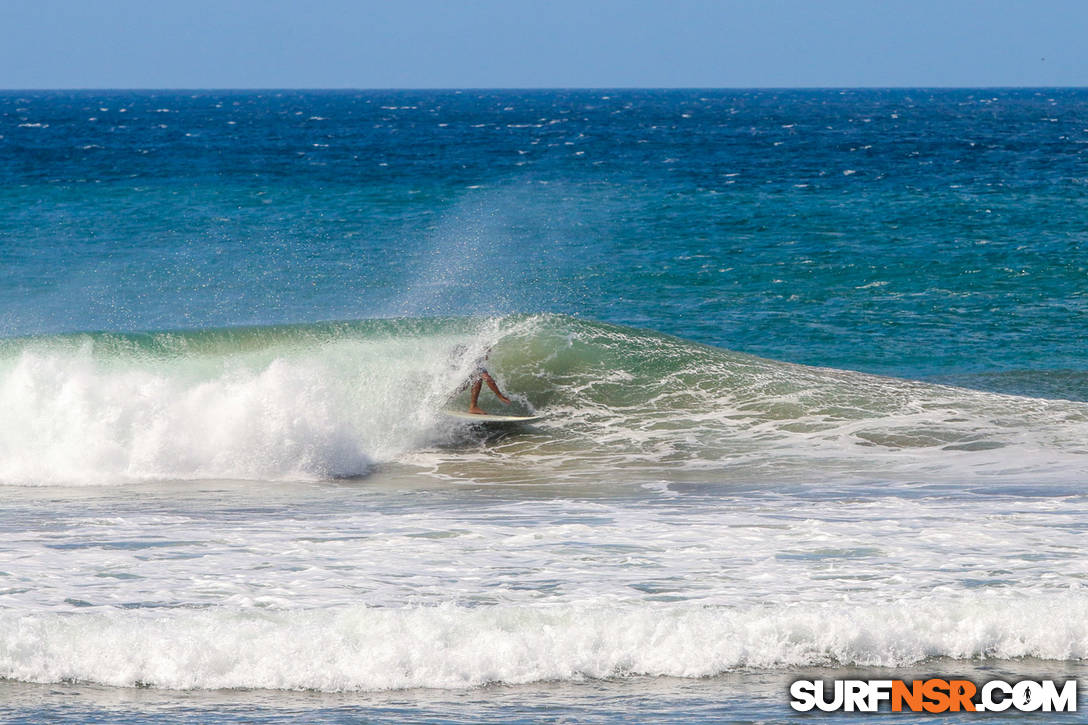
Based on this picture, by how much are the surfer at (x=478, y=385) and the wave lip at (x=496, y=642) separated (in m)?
6.43

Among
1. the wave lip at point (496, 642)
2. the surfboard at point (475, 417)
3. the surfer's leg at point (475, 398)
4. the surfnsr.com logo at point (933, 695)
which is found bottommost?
the surfboard at point (475, 417)

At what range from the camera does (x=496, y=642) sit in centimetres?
590

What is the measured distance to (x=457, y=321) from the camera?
50.0ft

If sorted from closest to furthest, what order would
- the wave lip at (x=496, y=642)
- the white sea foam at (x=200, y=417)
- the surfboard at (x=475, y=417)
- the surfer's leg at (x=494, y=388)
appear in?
1. the wave lip at (x=496, y=642)
2. the white sea foam at (x=200, y=417)
3. the surfboard at (x=475, y=417)
4. the surfer's leg at (x=494, y=388)

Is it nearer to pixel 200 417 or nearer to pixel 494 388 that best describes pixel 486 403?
pixel 494 388

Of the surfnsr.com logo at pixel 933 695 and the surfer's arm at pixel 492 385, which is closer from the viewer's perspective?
the surfnsr.com logo at pixel 933 695

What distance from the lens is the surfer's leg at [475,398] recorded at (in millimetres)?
12623

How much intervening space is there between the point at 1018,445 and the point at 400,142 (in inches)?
2111

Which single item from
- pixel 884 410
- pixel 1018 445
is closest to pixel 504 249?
pixel 884 410

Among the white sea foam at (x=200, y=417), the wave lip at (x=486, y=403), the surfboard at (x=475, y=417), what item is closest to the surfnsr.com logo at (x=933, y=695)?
the wave lip at (x=486, y=403)

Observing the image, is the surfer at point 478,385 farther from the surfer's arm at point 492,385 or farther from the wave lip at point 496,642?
the wave lip at point 496,642

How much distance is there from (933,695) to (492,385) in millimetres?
7869

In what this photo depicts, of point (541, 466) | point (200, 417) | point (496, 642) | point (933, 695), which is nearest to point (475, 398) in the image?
point (541, 466)

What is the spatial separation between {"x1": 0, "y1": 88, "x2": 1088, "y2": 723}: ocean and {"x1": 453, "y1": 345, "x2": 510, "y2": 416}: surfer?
0.47 ft
